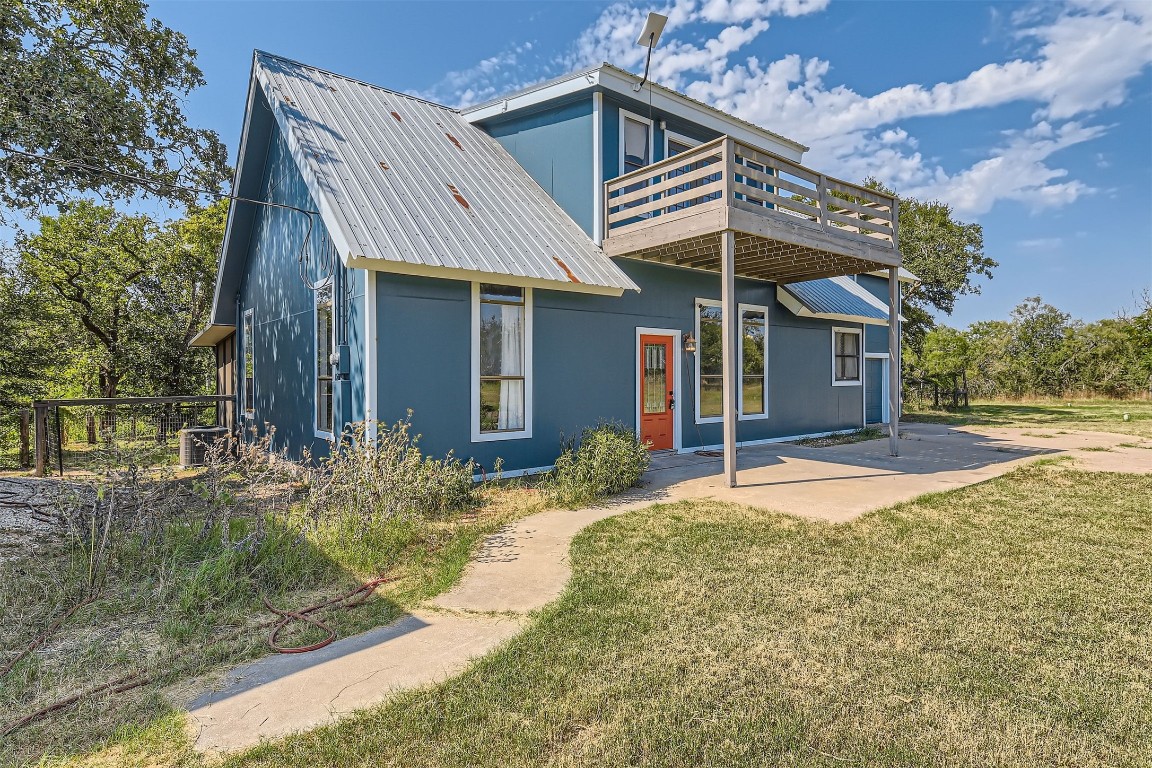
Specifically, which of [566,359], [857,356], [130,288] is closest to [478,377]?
[566,359]

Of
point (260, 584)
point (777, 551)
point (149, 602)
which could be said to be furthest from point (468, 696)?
point (777, 551)

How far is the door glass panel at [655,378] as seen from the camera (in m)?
9.69

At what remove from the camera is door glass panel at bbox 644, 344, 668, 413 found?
9688mm

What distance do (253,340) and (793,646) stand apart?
1119cm

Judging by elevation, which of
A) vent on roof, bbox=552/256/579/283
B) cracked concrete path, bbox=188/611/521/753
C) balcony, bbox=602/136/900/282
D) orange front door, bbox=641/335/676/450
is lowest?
cracked concrete path, bbox=188/611/521/753

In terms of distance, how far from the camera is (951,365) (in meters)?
18.9

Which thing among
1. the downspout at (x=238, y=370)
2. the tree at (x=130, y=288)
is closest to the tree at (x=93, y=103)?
the downspout at (x=238, y=370)

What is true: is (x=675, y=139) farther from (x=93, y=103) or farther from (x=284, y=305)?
(x=93, y=103)

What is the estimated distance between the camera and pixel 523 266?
7.52 metres

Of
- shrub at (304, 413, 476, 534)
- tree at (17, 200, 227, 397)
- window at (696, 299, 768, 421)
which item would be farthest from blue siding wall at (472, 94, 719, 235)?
tree at (17, 200, 227, 397)

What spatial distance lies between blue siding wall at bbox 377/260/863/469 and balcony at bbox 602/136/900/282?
742 millimetres

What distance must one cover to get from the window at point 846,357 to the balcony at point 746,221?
2.98 meters

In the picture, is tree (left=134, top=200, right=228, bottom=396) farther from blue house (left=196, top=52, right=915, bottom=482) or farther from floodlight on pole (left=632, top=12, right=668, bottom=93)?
floodlight on pole (left=632, top=12, right=668, bottom=93)

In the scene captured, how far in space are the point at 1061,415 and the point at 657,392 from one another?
15539mm
